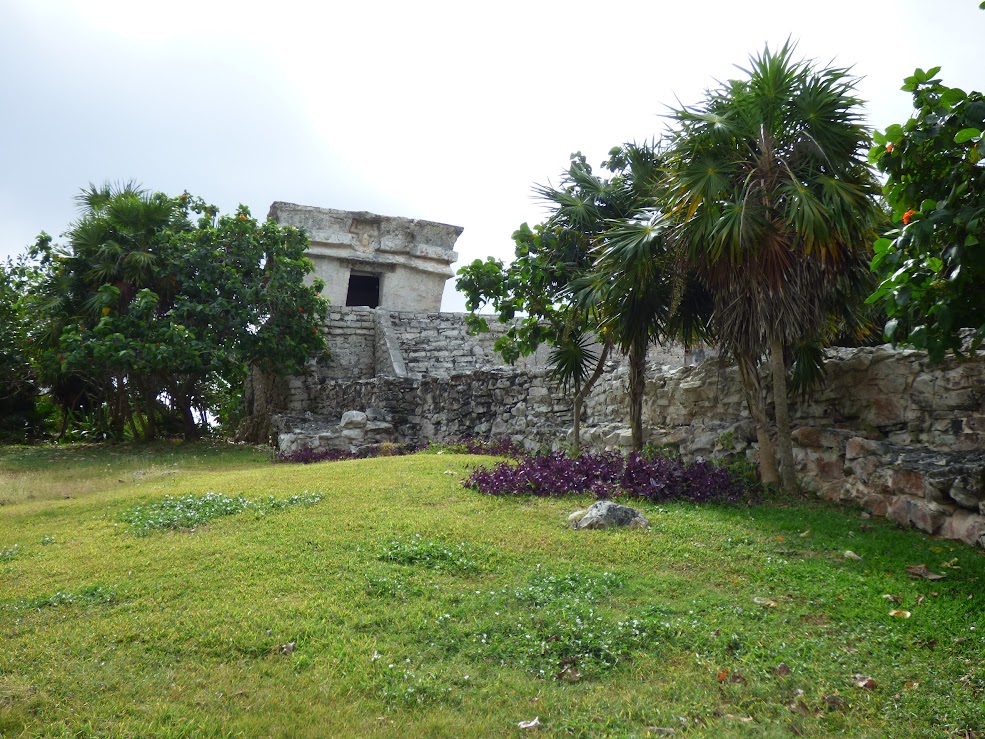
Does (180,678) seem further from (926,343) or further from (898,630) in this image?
(926,343)

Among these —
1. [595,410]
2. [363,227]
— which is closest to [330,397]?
[363,227]

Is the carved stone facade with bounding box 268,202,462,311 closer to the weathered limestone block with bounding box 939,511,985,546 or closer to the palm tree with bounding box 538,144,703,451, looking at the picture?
the palm tree with bounding box 538,144,703,451

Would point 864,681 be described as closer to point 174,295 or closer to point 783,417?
point 783,417

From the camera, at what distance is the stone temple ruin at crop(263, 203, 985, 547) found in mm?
6074

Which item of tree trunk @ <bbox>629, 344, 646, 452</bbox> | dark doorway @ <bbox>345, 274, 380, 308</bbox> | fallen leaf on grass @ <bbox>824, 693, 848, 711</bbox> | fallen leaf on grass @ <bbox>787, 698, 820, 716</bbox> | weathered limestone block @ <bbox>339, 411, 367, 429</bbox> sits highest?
dark doorway @ <bbox>345, 274, 380, 308</bbox>

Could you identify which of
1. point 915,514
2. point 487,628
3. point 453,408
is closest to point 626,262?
point 915,514

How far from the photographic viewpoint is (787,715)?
10.6ft

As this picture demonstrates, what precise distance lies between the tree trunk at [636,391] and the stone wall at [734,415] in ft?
1.15

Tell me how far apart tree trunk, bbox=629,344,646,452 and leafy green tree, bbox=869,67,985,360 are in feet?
16.2

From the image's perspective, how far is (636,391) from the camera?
9219 millimetres

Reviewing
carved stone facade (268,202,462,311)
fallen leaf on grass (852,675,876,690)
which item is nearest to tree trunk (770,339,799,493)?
fallen leaf on grass (852,675,876,690)

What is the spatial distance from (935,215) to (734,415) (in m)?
5.21

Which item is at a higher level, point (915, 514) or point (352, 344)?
point (352, 344)

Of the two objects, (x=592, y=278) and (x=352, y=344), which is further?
(x=352, y=344)
